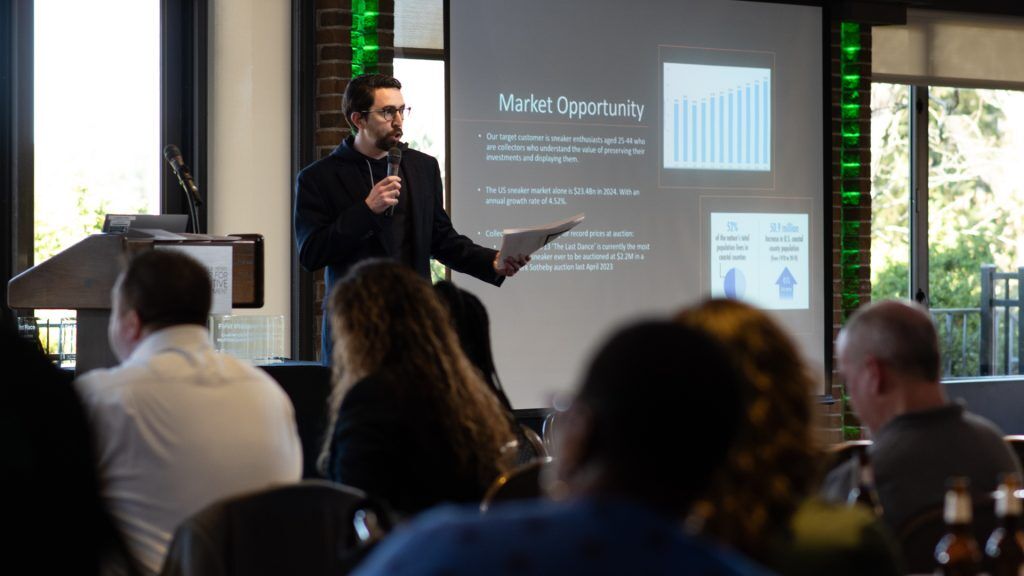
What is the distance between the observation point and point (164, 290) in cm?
241

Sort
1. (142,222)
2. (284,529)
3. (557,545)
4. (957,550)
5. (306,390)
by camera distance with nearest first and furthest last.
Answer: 1. (557,545)
2. (957,550)
3. (284,529)
4. (142,222)
5. (306,390)

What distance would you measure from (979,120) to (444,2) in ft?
13.1

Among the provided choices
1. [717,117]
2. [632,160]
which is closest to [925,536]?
[632,160]

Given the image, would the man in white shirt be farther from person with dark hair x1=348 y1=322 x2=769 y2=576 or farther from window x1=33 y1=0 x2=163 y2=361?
window x1=33 y1=0 x2=163 y2=361

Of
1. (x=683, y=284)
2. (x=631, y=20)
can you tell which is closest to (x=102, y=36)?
(x=631, y=20)

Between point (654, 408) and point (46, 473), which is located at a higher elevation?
point (654, 408)

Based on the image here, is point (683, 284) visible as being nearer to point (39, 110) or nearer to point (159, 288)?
point (39, 110)

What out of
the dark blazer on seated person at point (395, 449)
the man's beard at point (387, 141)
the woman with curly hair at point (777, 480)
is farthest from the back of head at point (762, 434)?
the man's beard at point (387, 141)

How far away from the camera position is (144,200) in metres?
5.79

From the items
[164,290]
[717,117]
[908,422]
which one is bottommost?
[908,422]

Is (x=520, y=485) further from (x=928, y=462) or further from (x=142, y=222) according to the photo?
(x=142, y=222)

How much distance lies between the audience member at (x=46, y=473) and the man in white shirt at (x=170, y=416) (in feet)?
2.64

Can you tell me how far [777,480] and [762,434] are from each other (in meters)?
0.05

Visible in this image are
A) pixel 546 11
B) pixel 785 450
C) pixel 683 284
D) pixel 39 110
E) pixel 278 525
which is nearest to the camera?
pixel 785 450
